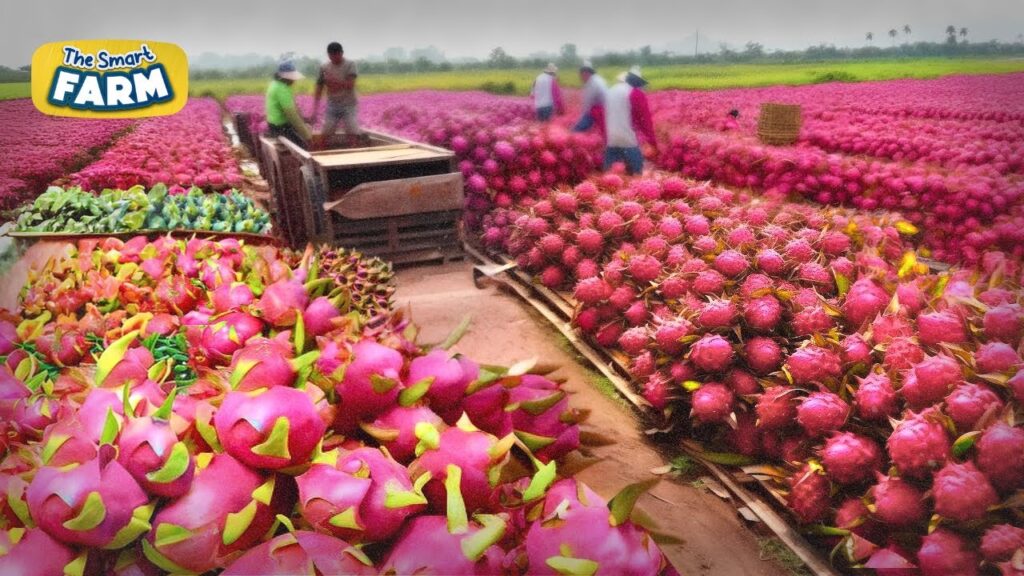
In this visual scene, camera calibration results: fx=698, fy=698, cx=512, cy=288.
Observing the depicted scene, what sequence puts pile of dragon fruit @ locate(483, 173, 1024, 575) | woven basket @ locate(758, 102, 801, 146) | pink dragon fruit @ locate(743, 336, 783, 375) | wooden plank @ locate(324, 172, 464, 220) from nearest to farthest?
1. pile of dragon fruit @ locate(483, 173, 1024, 575)
2. pink dragon fruit @ locate(743, 336, 783, 375)
3. wooden plank @ locate(324, 172, 464, 220)
4. woven basket @ locate(758, 102, 801, 146)

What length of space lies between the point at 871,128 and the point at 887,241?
221 cm

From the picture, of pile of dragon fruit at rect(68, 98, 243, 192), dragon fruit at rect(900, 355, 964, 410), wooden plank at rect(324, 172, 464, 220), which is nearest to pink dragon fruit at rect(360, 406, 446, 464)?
dragon fruit at rect(900, 355, 964, 410)

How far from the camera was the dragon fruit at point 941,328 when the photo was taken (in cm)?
142

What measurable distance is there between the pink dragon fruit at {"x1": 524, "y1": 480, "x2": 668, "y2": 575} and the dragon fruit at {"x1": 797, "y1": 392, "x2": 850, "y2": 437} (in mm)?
1190

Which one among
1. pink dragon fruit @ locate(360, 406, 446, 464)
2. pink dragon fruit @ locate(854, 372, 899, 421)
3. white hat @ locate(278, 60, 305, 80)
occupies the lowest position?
pink dragon fruit @ locate(854, 372, 899, 421)

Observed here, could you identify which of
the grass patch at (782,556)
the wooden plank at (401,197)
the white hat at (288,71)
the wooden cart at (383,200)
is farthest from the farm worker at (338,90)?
the grass patch at (782,556)

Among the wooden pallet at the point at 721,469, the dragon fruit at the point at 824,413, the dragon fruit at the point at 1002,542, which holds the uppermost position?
the dragon fruit at the point at 824,413

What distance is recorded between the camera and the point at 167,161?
10.3 ft

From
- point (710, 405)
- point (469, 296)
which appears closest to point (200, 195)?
point (469, 296)

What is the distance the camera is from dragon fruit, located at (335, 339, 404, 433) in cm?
69

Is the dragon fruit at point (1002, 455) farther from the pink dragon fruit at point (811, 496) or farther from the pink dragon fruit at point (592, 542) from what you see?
the pink dragon fruit at point (592, 542)

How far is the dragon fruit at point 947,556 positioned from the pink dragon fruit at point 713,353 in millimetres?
753

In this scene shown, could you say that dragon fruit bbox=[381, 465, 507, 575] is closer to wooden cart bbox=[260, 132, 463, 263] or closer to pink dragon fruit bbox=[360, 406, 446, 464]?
pink dragon fruit bbox=[360, 406, 446, 464]

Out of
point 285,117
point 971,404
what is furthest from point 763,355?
point 285,117
